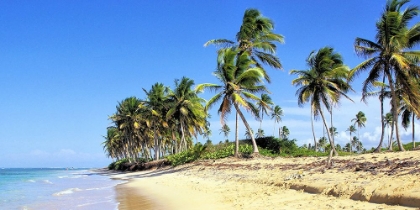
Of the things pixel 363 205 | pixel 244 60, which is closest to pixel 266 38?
pixel 244 60

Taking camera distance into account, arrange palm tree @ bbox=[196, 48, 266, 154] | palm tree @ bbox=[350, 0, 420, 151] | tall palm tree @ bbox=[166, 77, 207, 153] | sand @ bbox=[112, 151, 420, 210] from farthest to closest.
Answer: tall palm tree @ bbox=[166, 77, 207, 153] < palm tree @ bbox=[196, 48, 266, 154] < palm tree @ bbox=[350, 0, 420, 151] < sand @ bbox=[112, 151, 420, 210]

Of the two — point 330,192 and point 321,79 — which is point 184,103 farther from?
point 330,192

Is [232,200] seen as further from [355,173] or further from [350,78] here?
[350,78]

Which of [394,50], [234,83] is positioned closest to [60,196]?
[234,83]

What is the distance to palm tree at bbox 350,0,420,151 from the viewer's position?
62.5 ft

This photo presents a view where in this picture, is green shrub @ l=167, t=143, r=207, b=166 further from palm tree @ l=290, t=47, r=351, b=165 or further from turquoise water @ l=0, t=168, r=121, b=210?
palm tree @ l=290, t=47, r=351, b=165

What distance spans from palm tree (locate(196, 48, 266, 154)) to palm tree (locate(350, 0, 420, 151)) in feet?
21.7

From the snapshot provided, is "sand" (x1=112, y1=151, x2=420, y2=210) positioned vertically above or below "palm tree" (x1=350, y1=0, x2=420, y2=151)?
below

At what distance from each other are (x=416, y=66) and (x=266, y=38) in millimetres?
11280

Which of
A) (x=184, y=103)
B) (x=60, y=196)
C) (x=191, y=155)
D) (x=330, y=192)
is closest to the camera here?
(x=330, y=192)

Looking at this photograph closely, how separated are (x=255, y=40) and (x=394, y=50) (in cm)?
1064

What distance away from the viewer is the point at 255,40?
27.3 metres

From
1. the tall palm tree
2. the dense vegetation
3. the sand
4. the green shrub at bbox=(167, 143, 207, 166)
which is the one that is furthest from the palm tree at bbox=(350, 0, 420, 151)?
the tall palm tree

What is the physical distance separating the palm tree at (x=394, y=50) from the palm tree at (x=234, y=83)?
6.62m
